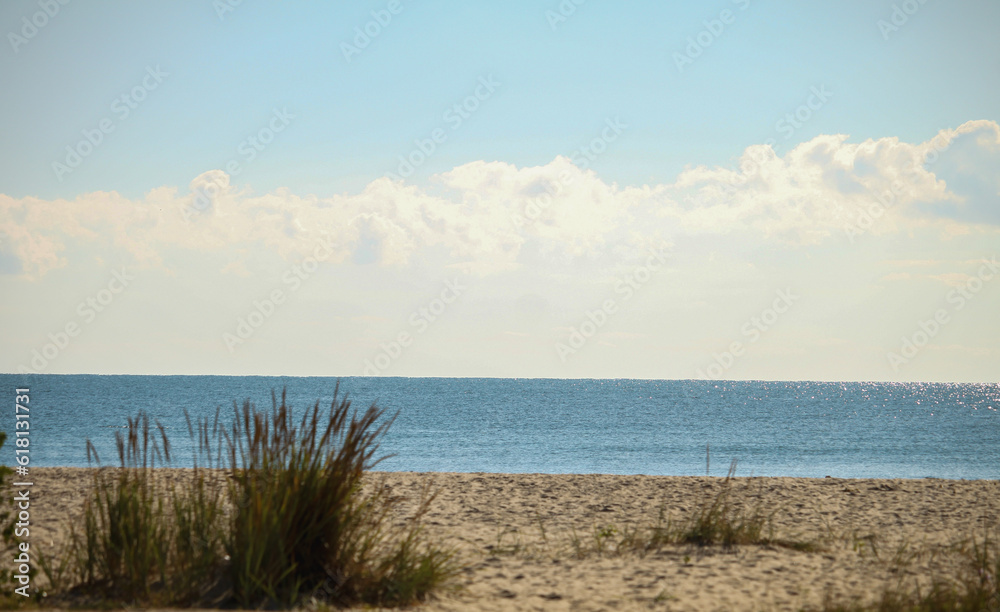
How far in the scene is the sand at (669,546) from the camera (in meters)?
5.41

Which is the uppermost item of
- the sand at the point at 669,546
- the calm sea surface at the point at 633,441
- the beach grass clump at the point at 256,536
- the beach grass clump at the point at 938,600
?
the beach grass clump at the point at 256,536

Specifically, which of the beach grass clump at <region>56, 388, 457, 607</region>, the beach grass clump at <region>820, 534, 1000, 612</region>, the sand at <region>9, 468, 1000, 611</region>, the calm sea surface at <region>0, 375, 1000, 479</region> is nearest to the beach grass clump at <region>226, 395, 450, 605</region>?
the beach grass clump at <region>56, 388, 457, 607</region>

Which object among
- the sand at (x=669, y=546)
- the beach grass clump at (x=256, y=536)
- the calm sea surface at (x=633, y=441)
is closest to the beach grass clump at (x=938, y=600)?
the sand at (x=669, y=546)

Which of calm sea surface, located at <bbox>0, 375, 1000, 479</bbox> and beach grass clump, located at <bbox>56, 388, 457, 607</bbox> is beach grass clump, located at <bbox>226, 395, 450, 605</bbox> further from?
calm sea surface, located at <bbox>0, 375, 1000, 479</bbox>

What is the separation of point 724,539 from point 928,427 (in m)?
49.8

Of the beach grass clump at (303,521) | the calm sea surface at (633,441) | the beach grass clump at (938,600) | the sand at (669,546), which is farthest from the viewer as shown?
the calm sea surface at (633,441)

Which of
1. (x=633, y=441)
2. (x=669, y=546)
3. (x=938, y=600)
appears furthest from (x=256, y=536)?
(x=633, y=441)

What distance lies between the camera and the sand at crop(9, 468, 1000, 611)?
5.41 metres

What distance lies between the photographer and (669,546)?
7.01 metres

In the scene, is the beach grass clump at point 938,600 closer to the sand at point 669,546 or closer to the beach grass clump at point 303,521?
the sand at point 669,546

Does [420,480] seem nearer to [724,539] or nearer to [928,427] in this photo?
[724,539]

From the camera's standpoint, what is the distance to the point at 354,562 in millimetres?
5273

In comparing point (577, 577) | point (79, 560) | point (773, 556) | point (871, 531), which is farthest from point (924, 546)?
point (79, 560)

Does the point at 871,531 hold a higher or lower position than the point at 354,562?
lower
